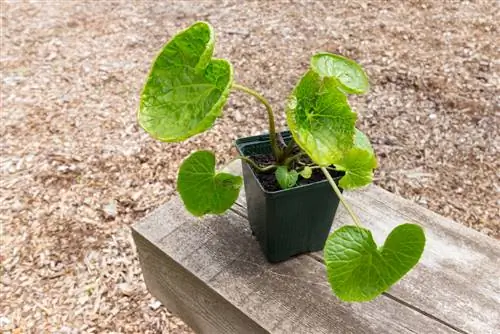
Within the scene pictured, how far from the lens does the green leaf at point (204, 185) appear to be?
0.78 m

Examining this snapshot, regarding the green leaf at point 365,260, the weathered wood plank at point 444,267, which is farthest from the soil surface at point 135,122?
the green leaf at point 365,260

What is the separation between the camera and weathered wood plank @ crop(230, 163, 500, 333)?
84cm

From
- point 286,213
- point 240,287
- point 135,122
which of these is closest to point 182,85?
point 286,213

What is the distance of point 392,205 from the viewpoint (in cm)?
104

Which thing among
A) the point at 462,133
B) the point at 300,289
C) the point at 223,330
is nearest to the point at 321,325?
the point at 300,289

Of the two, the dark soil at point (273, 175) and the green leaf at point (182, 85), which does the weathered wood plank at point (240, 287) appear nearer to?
the dark soil at point (273, 175)

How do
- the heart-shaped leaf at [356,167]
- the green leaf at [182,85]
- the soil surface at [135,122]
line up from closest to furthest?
the green leaf at [182,85] < the heart-shaped leaf at [356,167] < the soil surface at [135,122]

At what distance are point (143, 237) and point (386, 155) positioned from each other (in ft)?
3.58

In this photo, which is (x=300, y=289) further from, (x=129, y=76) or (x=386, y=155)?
(x=129, y=76)

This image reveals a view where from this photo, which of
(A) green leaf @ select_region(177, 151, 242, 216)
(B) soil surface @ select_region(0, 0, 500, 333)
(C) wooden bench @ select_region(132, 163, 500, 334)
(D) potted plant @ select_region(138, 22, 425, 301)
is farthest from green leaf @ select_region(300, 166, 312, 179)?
(B) soil surface @ select_region(0, 0, 500, 333)

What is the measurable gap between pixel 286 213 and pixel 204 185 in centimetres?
15

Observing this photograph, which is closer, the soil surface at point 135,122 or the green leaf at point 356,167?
the green leaf at point 356,167

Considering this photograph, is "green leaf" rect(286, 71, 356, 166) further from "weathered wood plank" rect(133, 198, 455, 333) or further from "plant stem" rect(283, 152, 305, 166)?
"weathered wood plank" rect(133, 198, 455, 333)

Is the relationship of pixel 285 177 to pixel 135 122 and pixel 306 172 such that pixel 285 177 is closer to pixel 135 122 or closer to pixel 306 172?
pixel 306 172
